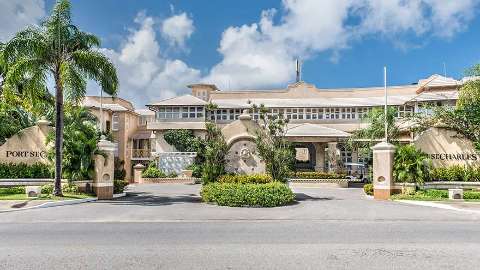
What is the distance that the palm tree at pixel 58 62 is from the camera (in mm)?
22359

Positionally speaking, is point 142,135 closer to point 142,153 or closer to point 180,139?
point 142,153

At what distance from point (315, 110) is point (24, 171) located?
3172 centimetres

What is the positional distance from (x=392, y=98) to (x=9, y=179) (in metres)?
39.0

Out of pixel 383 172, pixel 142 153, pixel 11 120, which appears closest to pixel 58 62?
pixel 11 120

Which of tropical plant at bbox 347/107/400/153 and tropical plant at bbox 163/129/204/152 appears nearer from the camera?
tropical plant at bbox 347/107/400/153

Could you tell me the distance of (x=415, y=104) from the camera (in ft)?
143

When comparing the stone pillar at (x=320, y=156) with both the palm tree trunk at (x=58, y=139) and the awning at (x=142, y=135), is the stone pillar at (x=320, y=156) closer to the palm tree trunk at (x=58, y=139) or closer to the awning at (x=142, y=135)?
the awning at (x=142, y=135)

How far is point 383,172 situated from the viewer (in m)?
25.5

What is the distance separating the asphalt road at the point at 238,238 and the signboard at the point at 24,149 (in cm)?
873

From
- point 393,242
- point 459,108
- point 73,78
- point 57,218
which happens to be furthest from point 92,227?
point 459,108

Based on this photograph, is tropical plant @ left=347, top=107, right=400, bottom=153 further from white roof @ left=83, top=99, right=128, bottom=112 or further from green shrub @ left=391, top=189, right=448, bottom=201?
white roof @ left=83, top=99, right=128, bottom=112

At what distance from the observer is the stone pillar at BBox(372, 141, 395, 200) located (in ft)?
82.8

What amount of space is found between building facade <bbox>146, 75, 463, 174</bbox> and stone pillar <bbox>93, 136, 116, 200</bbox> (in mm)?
20678

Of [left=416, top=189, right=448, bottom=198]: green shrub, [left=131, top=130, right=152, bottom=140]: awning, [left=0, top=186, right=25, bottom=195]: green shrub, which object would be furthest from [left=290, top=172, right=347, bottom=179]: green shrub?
[left=0, top=186, right=25, bottom=195]: green shrub
